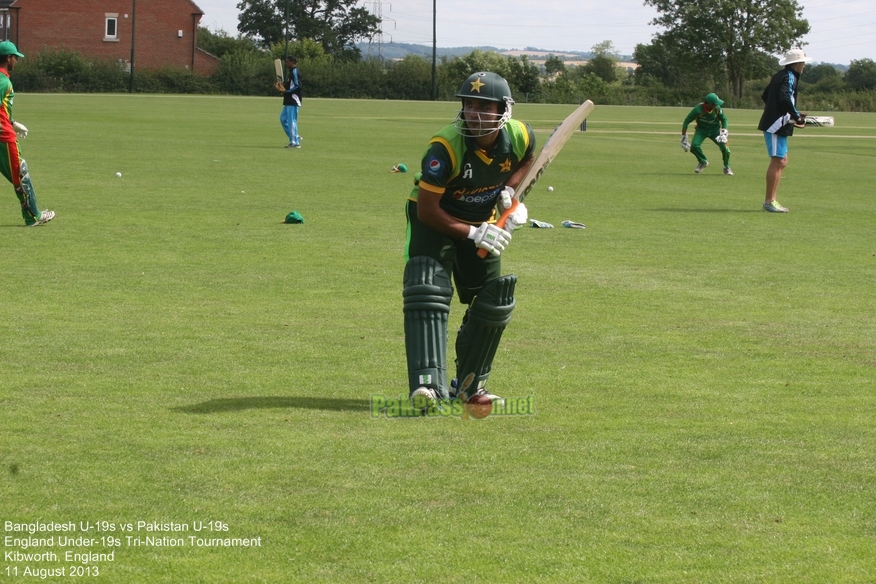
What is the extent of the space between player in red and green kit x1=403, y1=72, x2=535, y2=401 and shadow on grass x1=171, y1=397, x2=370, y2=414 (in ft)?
1.36

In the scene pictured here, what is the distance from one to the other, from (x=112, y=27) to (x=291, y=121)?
65.5 meters

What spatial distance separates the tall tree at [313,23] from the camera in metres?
A: 118

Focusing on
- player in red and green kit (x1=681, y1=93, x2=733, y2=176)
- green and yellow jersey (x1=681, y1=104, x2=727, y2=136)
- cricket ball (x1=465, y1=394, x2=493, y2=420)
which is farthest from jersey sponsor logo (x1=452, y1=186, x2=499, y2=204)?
green and yellow jersey (x1=681, y1=104, x2=727, y2=136)

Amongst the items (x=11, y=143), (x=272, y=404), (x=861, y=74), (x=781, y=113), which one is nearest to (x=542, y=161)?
(x=272, y=404)

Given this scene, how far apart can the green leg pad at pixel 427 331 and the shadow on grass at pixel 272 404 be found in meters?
0.40

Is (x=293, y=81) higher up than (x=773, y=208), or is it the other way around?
(x=293, y=81)

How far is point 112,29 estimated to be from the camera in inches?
3460

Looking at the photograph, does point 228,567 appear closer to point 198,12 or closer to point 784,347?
point 784,347

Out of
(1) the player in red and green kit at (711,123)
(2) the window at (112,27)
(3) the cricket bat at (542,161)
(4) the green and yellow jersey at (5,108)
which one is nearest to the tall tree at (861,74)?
(2) the window at (112,27)

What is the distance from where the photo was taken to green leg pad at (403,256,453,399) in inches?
245

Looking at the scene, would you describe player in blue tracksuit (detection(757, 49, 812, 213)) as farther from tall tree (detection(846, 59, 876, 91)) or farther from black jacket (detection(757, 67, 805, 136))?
tall tree (detection(846, 59, 876, 91))

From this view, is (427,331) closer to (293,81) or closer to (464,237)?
(464,237)

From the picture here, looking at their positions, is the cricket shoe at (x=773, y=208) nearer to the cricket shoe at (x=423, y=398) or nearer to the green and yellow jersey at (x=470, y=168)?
the green and yellow jersey at (x=470, y=168)

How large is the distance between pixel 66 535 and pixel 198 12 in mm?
90992
